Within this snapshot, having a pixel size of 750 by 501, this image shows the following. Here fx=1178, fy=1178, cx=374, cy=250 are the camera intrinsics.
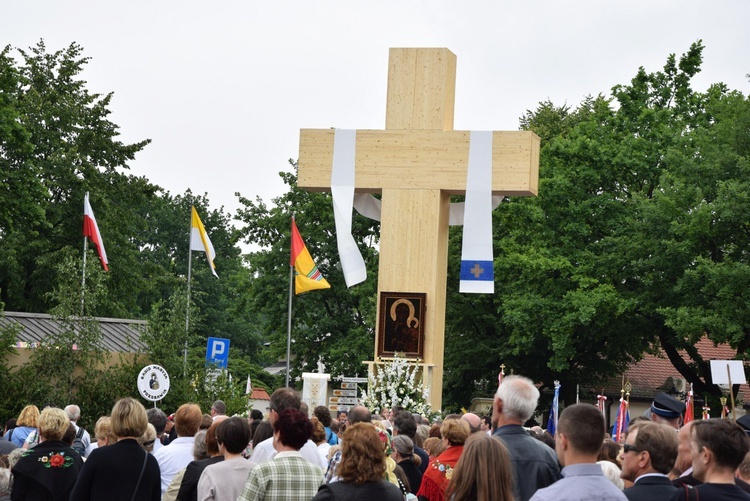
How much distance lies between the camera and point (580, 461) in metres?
4.89

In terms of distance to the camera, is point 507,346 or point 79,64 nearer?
point 507,346

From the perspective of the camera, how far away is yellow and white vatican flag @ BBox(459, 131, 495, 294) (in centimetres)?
2045

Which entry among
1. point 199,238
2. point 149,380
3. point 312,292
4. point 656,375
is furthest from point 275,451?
point 656,375

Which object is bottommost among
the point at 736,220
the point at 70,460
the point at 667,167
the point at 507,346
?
the point at 70,460

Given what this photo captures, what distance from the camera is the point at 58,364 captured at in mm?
19766

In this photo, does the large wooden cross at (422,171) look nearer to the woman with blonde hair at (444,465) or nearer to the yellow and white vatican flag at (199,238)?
the yellow and white vatican flag at (199,238)

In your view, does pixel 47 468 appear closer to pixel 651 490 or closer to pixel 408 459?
pixel 408 459

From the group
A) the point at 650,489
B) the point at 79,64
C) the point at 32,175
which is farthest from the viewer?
the point at 79,64

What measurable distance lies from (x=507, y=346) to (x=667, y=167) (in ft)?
24.3

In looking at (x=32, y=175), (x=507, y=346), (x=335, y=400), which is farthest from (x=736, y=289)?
(x=32, y=175)

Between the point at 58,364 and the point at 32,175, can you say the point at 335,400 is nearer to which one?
the point at 58,364

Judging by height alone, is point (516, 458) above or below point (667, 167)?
below

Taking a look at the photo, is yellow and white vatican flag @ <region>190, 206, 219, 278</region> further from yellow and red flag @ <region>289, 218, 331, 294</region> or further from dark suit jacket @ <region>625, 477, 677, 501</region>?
dark suit jacket @ <region>625, 477, 677, 501</region>

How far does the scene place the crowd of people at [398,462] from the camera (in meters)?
5.27
